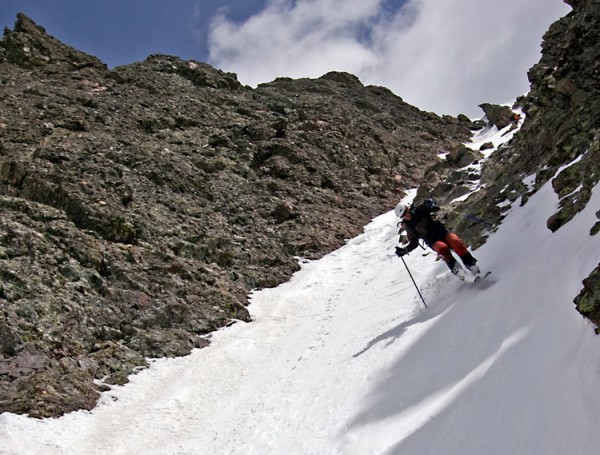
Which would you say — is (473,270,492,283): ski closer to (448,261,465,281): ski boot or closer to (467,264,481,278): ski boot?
(467,264,481,278): ski boot

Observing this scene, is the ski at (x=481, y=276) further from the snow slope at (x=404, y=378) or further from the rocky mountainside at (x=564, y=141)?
the rocky mountainside at (x=564, y=141)

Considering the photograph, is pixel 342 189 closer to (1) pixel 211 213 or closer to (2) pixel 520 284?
(1) pixel 211 213

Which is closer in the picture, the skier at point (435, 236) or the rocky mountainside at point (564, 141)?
the rocky mountainside at point (564, 141)

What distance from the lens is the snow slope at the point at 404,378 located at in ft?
18.8

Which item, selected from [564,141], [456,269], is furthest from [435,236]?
[564,141]

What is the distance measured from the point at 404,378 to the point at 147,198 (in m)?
20.2

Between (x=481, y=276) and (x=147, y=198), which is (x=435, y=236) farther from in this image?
(x=147, y=198)

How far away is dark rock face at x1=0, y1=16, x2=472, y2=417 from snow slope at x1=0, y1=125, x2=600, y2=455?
5.48ft

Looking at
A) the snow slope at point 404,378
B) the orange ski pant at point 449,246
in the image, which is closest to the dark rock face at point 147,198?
the snow slope at point 404,378

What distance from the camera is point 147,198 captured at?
26156 mm

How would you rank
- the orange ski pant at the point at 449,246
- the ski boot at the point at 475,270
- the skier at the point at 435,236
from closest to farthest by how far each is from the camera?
the ski boot at the point at 475,270, the skier at the point at 435,236, the orange ski pant at the point at 449,246

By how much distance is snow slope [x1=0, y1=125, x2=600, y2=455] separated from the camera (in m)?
5.72

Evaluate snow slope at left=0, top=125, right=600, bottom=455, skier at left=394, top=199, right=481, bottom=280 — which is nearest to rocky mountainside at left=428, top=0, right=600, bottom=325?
snow slope at left=0, top=125, right=600, bottom=455

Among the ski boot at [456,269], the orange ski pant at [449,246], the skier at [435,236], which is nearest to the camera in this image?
the skier at [435,236]
